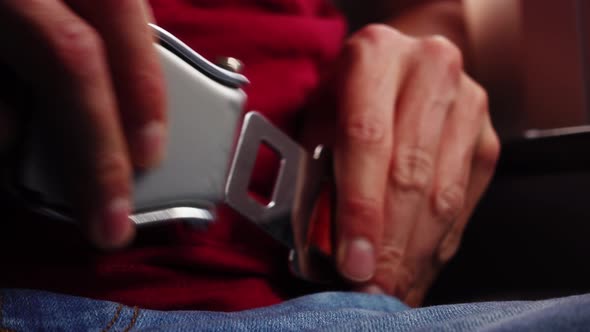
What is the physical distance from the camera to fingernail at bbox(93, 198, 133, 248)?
30 cm

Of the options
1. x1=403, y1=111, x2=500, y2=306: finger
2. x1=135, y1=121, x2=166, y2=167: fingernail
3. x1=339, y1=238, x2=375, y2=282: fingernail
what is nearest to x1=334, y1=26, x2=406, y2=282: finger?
x1=339, y1=238, x2=375, y2=282: fingernail

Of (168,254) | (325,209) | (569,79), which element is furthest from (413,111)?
(569,79)

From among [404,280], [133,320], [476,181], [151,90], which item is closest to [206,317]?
[133,320]

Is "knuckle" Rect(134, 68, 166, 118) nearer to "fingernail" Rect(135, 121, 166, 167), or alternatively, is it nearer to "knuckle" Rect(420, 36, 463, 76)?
"fingernail" Rect(135, 121, 166, 167)

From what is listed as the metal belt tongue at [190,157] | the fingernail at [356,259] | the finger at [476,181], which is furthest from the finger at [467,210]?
the metal belt tongue at [190,157]

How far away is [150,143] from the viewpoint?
323 millimetres

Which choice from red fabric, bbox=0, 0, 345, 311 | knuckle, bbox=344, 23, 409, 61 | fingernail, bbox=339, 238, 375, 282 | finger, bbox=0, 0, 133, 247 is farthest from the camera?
knuckle, bbox=344, 23, 409, 61

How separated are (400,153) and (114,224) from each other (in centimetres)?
36

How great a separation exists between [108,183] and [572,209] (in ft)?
1.62

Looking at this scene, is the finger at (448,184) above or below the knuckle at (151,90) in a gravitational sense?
below

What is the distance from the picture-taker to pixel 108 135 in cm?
29

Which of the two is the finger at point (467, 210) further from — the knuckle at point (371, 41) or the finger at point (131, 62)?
the finger at point (131, 62)

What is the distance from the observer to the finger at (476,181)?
638mm

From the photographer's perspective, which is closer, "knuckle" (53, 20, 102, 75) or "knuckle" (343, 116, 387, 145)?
"knuckle" (53, 20, 102, 75)
